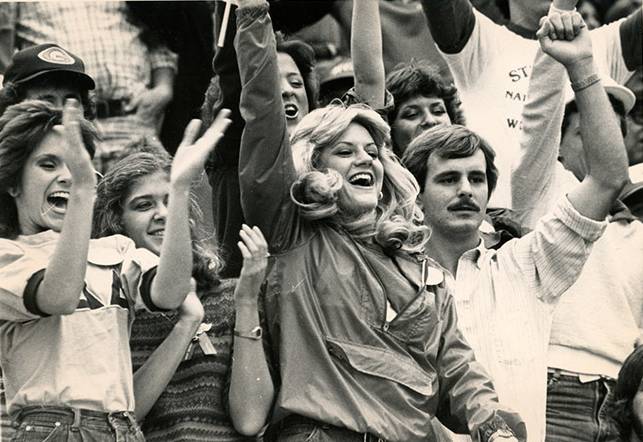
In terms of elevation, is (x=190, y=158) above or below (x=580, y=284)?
above

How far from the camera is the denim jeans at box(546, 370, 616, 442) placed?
479cm

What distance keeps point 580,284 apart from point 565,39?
0.82 metres

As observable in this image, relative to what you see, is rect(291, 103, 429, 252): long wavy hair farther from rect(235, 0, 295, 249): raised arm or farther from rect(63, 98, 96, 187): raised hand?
rect(63, 98, 96, 187): raised hand

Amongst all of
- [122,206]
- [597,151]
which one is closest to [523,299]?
[597,151]

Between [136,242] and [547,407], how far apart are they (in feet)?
4.54

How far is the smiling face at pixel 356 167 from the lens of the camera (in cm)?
432

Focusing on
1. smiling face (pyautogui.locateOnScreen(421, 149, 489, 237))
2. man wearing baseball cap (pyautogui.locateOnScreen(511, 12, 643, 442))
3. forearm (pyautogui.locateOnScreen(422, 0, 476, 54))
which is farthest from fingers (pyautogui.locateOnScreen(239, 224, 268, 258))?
forearm (pyautogui.locateOnScreen(422, 0, 476, 54))

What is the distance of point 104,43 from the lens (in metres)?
5.43

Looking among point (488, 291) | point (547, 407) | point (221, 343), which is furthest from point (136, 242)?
point (547, 407)

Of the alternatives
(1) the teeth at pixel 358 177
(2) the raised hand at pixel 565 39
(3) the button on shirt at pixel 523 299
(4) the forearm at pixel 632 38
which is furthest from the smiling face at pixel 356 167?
(4) the forearm at pixel 632 38

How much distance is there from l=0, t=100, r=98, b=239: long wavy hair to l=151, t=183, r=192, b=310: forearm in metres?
0.44

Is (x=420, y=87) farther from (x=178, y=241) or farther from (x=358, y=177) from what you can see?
(x=178, y=241)

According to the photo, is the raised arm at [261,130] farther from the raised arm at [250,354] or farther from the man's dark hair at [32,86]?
the man's dark hair at [32,86]

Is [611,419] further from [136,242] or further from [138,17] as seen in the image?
[138,17]
